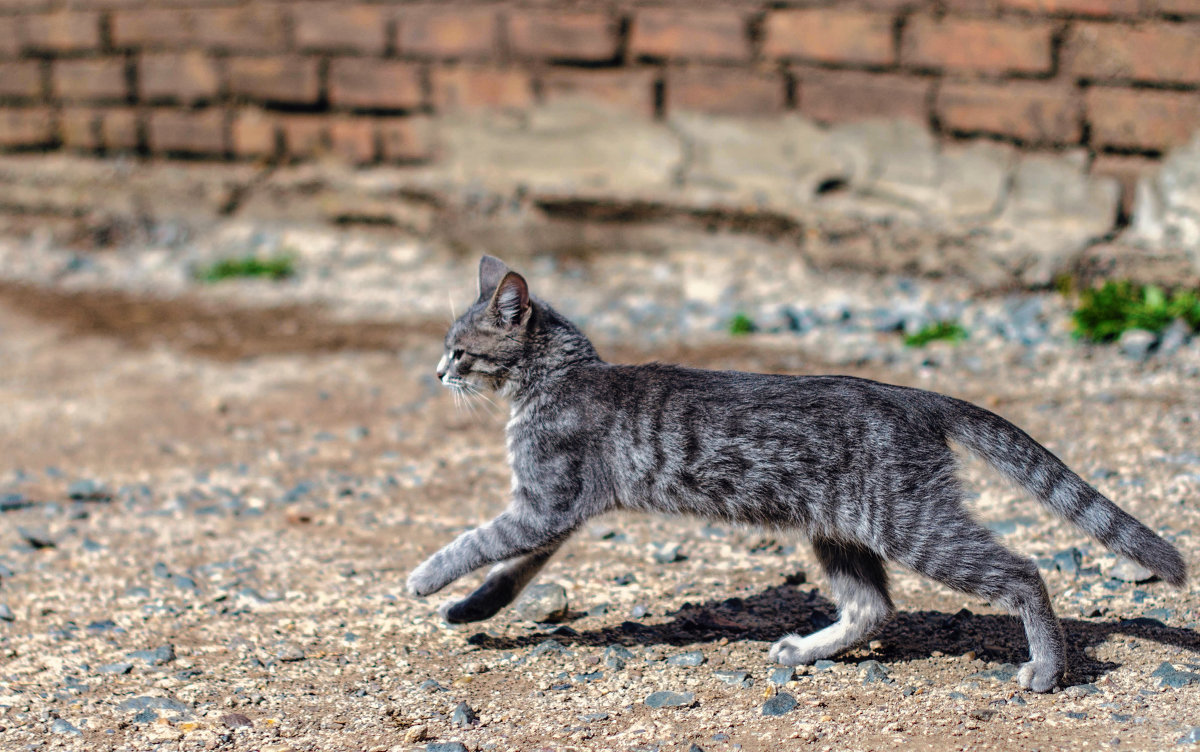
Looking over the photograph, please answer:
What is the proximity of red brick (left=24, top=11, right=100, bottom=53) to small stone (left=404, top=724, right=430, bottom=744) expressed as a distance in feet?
20.6

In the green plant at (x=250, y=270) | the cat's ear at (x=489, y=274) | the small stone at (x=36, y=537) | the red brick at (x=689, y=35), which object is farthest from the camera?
the green plant at (x=250, y=270)

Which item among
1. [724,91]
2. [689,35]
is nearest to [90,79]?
[689,35]

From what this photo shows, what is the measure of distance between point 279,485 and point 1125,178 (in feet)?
13.6

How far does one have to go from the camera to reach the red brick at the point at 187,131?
745cm

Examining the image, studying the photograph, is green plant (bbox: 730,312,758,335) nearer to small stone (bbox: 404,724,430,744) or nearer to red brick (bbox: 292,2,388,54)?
red brick (bbox: 292,2,388,54)

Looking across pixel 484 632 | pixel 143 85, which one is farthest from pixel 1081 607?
pixel 143 85

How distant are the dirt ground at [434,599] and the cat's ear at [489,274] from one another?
37.0 inches

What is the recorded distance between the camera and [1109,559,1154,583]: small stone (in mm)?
3432

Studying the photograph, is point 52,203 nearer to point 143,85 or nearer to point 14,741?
point 143,85

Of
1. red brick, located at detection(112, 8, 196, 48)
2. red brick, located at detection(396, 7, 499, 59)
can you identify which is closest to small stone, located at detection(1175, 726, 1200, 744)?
red brick, located at detection(396, 7, 499, 59)

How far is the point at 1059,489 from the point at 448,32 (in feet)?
16.2

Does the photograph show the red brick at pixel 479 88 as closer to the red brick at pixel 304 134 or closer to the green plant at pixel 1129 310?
the red brick at pixel 304 134

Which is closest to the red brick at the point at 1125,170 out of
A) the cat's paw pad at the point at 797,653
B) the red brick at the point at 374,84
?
the cat's paw pad at the point at 797,653

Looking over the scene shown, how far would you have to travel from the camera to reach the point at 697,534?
13.3 feet
